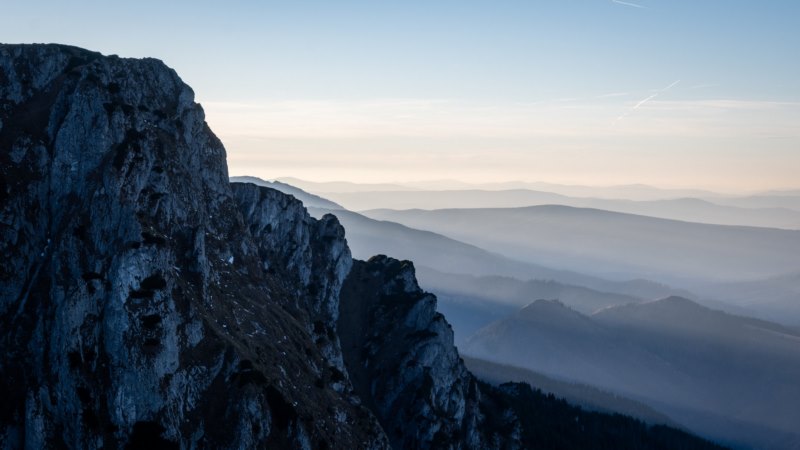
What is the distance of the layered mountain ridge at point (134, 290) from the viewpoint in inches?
4304

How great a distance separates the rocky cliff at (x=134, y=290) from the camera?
109312mm

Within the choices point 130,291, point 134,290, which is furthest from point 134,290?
point 130,291

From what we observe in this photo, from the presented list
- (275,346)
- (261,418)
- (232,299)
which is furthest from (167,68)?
(261,418)

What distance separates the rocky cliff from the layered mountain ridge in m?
0.30

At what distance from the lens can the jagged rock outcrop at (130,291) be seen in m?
109

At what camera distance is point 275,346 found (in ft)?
465

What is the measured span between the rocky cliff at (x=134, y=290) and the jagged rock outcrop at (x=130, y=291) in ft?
0.98

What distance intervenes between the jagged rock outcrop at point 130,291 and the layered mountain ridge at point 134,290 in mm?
278

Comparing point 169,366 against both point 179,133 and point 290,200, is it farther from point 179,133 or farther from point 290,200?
point 290,200

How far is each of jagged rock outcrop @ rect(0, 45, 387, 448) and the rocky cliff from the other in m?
0.30

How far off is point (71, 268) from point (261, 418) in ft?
140

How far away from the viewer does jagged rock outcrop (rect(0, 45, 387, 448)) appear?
358 ft

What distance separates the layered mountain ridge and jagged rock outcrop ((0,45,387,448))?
10.9 inches

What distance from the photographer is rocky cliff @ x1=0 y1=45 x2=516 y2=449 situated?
109312 millimetres
